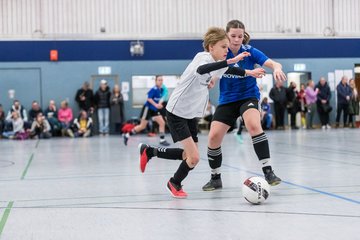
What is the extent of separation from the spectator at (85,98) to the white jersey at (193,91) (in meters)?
16.8

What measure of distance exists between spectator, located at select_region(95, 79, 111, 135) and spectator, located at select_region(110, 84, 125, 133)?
0.23 metres

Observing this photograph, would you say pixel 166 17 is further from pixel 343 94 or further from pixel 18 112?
pixel 343 94

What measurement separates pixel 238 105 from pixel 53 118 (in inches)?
641

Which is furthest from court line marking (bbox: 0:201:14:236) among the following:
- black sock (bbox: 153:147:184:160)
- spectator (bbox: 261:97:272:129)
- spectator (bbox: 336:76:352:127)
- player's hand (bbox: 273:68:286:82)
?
spectator (bbox: 336:76:352:127)

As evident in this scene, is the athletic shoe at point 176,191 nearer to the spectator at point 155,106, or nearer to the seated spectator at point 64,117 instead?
the spectator at point 155,106

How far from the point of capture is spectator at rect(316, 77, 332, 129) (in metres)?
23.2

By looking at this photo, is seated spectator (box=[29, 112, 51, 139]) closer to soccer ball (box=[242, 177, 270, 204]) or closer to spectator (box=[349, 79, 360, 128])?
spectator (box=[349, 79, 360, 128])

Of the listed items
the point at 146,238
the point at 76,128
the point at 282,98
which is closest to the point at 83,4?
the point at 76,128

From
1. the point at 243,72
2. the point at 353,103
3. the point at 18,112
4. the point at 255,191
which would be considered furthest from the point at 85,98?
the point at 255,191

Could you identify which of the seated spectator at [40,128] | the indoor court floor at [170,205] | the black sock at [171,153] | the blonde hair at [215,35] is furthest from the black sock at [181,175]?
Answer: the seated spectator at [40,128]

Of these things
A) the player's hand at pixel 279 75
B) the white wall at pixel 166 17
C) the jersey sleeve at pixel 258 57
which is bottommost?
the player's hand at pixel 279 75

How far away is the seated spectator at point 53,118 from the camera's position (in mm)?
21344

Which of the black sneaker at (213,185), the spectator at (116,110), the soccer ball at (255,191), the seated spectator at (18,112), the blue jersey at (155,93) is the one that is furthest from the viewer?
the spectator at (116,110)

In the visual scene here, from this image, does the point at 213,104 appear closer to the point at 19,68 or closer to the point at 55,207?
the point at 19,68
